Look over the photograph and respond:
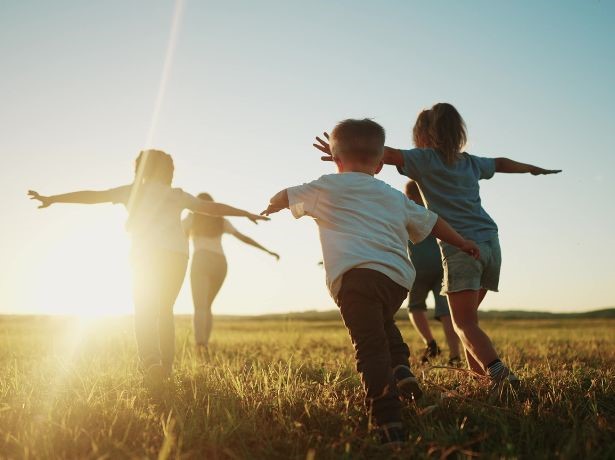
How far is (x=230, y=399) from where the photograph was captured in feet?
10.9

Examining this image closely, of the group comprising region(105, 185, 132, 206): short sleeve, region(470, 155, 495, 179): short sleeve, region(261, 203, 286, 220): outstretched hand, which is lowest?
region(261, 203, 286, 220): outstretched hand

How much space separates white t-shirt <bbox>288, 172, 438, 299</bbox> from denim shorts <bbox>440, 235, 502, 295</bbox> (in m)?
1.02

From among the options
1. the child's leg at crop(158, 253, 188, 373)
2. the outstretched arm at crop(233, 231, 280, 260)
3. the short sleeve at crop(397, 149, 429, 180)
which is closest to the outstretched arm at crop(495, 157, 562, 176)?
the short sleeve at crop(397, 149, 429, 180)

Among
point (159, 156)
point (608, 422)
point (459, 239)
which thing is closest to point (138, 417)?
point (459, 239)

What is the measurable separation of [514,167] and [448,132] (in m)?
0.89

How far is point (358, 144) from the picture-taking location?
11.3ft

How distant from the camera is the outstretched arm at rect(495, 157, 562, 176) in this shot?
4863 millimetres

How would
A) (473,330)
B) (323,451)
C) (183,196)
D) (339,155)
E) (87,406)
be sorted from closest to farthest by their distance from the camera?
(323,451) < (87,406) < (339,155) < (473,330) < (183,196)

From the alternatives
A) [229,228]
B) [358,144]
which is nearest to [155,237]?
[358,144]

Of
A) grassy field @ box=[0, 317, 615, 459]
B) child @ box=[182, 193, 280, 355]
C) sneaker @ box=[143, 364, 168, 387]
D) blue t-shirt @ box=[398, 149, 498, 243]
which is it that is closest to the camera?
grassy field @ box=[0, 317, 615, 459]

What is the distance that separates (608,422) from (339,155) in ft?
7.34

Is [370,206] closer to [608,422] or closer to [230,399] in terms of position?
[230,399]

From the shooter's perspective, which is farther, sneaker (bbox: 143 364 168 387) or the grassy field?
sneaker (bbox: 143 364 168 387)

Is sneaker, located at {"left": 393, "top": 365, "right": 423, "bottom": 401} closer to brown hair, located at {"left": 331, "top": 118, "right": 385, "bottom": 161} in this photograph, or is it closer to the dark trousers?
the dark trousers
